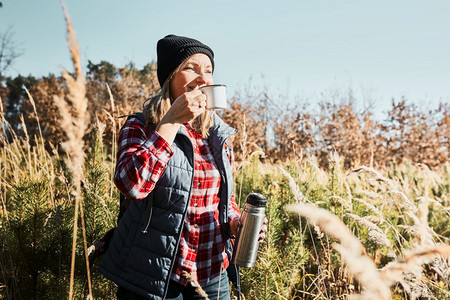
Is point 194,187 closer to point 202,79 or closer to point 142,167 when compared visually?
point 142,167

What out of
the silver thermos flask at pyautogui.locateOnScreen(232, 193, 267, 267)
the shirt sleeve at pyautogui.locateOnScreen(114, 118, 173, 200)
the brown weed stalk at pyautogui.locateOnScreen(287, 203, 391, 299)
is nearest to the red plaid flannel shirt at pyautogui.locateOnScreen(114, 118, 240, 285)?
the shirt sleeve at pyautogui.locateOnScreen(114, 118, 173, 200)

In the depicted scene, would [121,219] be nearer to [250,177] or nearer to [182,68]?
[182,68]

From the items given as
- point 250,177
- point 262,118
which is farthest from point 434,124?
point 250,177

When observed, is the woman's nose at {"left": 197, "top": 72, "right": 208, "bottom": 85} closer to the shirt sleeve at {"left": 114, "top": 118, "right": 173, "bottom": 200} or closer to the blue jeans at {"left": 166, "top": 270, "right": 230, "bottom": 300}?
the shirt sleeve at {"left": 114, "top": 118, "right": 173, "bottom": 200}

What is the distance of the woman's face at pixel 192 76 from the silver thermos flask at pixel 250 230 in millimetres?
593

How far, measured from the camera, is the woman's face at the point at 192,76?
166 cm

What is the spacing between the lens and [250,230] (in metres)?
1.51

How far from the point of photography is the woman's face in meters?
1.66

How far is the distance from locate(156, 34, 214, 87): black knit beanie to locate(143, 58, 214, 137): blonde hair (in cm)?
3

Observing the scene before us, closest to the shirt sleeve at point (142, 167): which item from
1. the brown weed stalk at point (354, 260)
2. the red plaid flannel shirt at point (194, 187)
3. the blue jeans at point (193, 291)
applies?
the red plaid flannel shirt at point (194, 187)

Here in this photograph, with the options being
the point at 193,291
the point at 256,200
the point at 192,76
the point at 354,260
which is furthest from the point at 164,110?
the point at 354,260

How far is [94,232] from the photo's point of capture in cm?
196

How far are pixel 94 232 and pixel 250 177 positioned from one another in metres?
1.71

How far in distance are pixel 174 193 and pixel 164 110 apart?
0.41 meters
